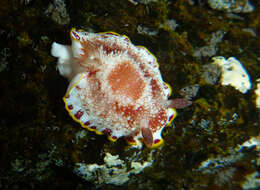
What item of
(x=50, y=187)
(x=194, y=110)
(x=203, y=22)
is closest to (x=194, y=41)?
(x=203, y=22)

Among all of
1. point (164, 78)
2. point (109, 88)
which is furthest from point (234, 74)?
point (109, 88)

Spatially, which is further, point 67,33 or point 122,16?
point 122,16

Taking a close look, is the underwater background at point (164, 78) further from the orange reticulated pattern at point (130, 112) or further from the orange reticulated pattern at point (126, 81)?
the orange reticulated pattern at point (126, 81)

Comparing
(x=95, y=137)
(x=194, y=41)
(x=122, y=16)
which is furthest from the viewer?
(x=194, y=41)

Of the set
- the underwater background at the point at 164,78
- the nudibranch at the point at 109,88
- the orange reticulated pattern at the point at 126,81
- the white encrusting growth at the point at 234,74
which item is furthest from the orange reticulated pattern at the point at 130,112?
the white encrusting growth at the point at 234,74

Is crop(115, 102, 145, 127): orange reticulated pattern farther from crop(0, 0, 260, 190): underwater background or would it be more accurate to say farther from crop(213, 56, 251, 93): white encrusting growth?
crop(213, 56, 251, 93): white encrusting growth

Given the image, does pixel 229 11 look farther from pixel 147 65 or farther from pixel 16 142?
pixel 16 142

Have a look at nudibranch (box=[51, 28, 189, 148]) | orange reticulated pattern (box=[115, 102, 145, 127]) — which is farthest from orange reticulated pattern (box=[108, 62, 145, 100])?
orange reticulated pattern (box=[115, 102, 145, 127])

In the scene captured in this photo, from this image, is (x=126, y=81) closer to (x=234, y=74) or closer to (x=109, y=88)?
(x=109, y=88)
